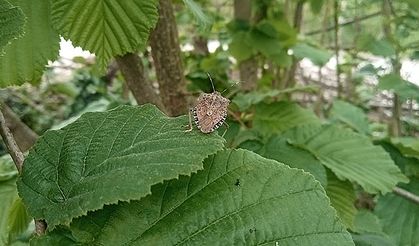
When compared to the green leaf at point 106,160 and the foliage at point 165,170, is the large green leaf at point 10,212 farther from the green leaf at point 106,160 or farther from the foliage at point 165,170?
the green leaf at point 106,160

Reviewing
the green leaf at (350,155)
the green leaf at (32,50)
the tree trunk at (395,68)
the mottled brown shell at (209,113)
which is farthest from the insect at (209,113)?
the tree trunk at (395,68)

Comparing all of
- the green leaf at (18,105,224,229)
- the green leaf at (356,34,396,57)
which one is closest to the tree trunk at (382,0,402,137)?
the green leaf at (356,34,396,57)

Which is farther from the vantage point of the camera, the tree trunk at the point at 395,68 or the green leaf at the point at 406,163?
the tree trunk at the point at 395,68

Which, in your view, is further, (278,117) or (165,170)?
(278,117)

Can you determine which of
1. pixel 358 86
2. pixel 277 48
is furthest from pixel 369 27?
pixel 277 48

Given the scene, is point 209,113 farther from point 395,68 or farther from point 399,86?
point 395,68

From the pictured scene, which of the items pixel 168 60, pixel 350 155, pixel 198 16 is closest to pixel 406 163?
pixel 350 155

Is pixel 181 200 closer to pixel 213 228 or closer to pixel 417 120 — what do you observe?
pixel 213 228

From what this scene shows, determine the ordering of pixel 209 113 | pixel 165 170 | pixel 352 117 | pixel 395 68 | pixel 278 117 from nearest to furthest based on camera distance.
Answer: pixel 165 170, pixel 209 113, pixel 278 117, pixel 352 117, pixel 395 68
